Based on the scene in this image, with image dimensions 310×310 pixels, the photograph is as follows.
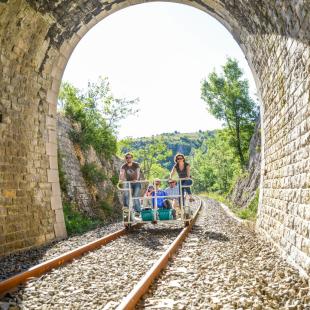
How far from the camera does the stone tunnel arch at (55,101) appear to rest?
473 cm

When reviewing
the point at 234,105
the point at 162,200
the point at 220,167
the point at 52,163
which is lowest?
the point at 162,200

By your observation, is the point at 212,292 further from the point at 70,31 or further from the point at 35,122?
the point at 70,31

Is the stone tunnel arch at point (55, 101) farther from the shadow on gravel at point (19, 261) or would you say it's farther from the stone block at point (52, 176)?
the shadow on gravel at point (19, 261)

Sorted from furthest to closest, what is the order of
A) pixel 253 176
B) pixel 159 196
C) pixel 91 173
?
pixel 253 176
pixel 91 173
pixel 159 196

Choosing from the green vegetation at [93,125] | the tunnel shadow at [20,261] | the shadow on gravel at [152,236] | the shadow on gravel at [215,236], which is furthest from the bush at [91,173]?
the tunnel shadow at [20,261]

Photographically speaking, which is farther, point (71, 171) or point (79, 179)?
point (79, 179)

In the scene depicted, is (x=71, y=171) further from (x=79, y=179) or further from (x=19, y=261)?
(x=19, y=261)

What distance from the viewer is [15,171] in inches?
304

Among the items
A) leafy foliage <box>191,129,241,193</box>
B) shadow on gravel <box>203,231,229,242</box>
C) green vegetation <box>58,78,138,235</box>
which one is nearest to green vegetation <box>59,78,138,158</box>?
green vegetation <box>58,78,138,235</box>

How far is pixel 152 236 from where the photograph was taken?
8570 mm

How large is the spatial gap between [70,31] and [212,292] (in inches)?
284

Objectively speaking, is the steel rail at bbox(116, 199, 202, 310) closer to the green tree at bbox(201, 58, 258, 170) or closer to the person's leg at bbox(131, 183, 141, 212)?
the person's leg at bbox(131, 183, 141, 212)

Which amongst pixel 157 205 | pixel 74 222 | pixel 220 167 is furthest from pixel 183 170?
pixel 220 167

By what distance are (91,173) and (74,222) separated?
4.37 m
